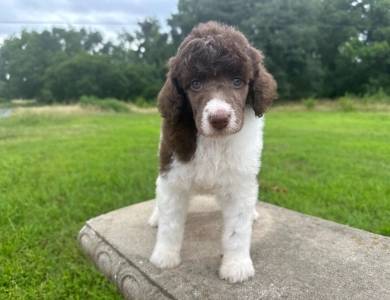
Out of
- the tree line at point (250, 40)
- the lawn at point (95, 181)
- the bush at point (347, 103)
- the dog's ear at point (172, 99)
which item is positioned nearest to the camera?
the dog's ear at point (172, 99)

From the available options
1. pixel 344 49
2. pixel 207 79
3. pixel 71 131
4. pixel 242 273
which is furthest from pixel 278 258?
pixel 71 131

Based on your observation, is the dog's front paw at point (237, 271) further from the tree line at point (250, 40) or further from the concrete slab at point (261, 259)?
the tree line at point (250, 40)

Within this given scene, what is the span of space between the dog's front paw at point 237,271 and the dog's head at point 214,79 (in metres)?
0.85

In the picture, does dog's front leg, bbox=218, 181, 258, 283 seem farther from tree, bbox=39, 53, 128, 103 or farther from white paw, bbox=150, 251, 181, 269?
tree, bbox=39, 53, 128, 103

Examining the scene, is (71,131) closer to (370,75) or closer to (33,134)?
(33,134)

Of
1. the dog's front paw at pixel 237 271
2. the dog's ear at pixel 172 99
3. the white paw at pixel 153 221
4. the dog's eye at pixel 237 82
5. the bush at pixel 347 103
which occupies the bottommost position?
the white paw at pixel 153 221

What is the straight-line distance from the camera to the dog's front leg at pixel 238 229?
192 centimetres

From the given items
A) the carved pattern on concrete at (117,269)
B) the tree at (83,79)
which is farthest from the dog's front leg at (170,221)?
the tree at (83,79)

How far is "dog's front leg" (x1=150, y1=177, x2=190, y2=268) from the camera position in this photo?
6.56ft

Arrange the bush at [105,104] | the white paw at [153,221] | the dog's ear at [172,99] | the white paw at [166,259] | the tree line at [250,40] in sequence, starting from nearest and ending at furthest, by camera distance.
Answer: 1. the dog's ear at [172,99]
2. the white paw at [166,259]
3. the white paw at [153,221]
4. the tree line at [250,40]
5. the bush at [105,104]

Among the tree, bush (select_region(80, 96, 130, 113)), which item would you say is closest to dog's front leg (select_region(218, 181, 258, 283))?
the tree

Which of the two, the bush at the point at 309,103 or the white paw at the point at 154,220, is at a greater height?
the bush at the point at 309,103

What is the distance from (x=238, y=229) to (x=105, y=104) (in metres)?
5.22

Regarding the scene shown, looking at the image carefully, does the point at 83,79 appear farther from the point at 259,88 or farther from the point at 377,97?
the point at 259,88
